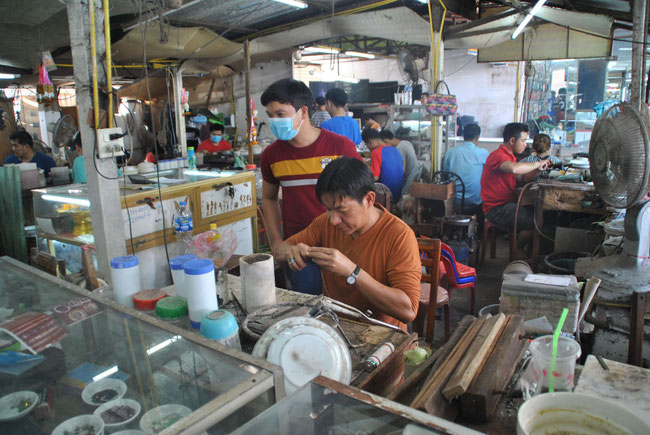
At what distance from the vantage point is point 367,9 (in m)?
6.04

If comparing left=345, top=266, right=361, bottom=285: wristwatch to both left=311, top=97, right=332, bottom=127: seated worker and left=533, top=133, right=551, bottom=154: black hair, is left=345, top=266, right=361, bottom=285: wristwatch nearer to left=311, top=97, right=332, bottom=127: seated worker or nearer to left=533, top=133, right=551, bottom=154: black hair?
left=311, top=97, right=332, bottom=127: seated worker

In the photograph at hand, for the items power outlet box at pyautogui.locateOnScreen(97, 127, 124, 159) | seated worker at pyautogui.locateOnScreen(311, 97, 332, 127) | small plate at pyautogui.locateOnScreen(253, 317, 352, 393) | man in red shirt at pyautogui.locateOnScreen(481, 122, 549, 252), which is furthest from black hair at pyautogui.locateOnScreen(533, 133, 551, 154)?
small plate at pyautogui.locateOnScreen(253, 317, 352, 393)

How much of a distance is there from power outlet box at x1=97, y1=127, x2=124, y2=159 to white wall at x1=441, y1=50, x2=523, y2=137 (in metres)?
12.8

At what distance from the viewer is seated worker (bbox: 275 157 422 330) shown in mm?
1871

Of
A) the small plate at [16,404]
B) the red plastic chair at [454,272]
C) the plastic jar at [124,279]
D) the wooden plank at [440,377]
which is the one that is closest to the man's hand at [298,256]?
the plastic jar at [124,279]

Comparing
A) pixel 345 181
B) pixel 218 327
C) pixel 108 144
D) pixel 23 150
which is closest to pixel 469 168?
pixel 345 181

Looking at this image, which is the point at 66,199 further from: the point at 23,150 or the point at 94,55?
the point at 23,150

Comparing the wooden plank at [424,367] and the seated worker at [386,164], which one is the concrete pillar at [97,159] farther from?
the seated worker at [386,164]

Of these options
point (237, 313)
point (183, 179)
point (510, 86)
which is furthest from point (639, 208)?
point (510, 86)

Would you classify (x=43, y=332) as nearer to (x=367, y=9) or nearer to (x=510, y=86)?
(x=367, y=9)

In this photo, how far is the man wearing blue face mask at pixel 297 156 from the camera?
8.87 ft

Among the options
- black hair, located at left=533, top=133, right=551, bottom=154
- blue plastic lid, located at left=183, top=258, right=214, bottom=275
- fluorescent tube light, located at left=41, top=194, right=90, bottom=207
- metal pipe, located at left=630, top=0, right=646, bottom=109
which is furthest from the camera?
black hair, located at left=533, top=133, right=551, bottom=154

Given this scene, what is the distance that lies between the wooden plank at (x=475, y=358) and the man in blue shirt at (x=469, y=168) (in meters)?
4.76

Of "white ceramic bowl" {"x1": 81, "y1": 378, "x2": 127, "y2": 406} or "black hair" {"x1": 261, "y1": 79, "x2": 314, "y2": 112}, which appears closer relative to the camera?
"white ceramic bowl" {"x1": 81, "y1": 378, "x2": 127, "y2": 406}
